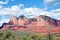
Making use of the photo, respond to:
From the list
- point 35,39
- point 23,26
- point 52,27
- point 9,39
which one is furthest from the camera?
point 23,26

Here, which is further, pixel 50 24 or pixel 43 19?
pixel 43 19

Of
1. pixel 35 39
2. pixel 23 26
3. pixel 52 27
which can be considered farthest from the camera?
pixel 23 26

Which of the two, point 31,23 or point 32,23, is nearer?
point 31,23

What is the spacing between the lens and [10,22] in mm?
94625

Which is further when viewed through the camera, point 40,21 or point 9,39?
point 40,21

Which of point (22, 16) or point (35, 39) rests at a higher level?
point (22, 16)

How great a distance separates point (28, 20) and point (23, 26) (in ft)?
13.7

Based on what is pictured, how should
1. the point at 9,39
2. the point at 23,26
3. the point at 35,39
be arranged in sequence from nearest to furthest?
the point at 9,39 → the point at 35,39 → the point at 23,26

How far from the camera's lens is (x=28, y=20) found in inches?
3716

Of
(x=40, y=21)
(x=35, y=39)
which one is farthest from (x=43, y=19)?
(x=35, y=39)

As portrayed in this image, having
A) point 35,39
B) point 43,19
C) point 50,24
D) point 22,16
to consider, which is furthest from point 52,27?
point 35,39

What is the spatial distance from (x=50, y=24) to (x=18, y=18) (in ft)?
58.0

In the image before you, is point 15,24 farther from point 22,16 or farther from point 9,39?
point 9,39

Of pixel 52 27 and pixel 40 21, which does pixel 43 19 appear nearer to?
pixel 40 21
